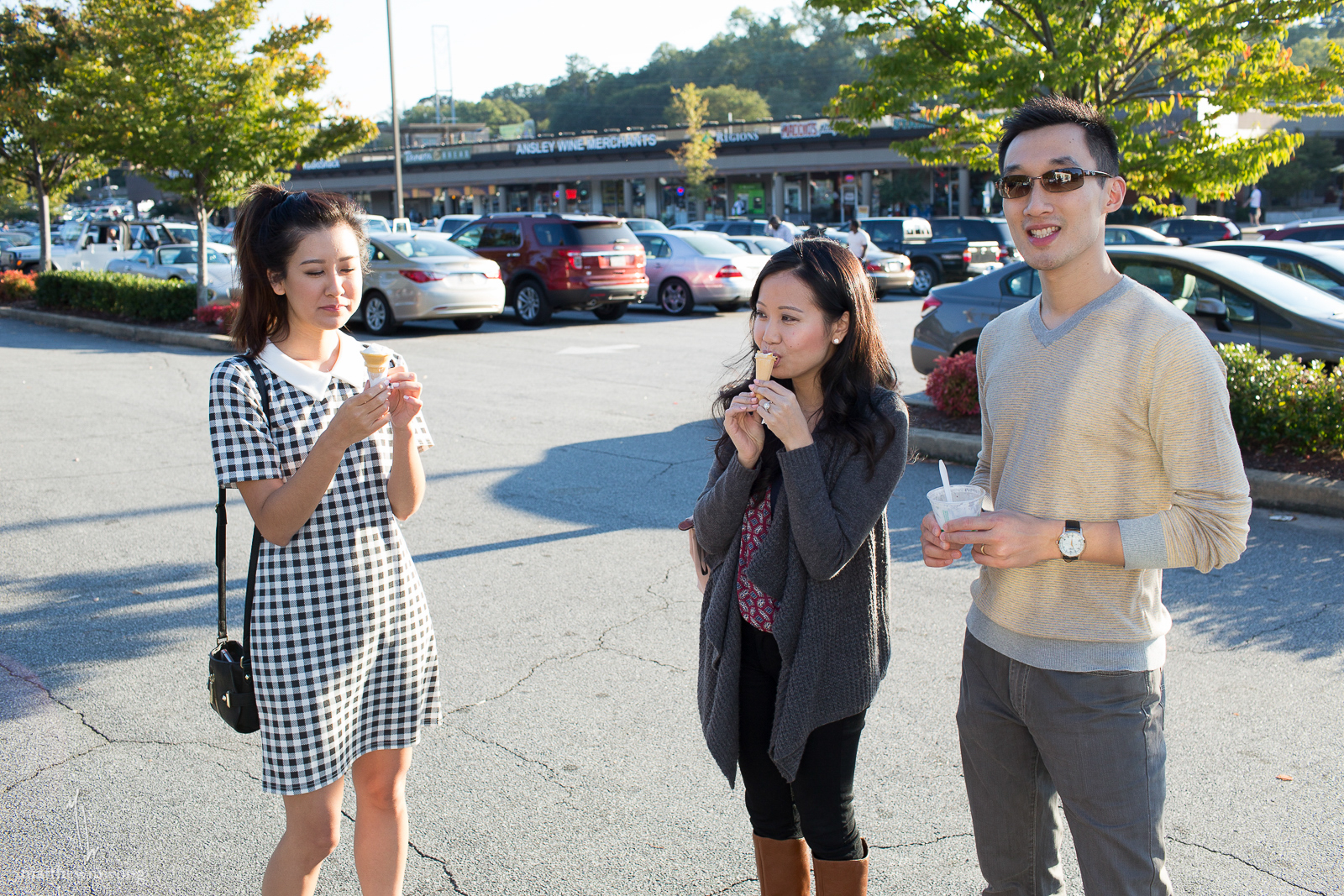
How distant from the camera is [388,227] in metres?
32.5

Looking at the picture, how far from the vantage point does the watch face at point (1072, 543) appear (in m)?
1.93

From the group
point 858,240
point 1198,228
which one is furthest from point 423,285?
point 1198,228

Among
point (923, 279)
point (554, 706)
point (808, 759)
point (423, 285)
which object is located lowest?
point (554, 706)

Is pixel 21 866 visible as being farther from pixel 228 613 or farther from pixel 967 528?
pixel 967 528

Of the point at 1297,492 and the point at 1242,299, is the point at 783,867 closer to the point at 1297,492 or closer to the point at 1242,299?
the point at 1297,492

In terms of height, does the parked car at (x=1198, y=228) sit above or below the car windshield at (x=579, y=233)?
above

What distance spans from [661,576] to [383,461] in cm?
307

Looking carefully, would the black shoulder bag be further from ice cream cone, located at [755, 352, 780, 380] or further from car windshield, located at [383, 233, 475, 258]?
car windshield, located at [383, 233, 475, 258]

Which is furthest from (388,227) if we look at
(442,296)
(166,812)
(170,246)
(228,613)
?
(166,812)

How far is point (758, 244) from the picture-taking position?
2369 cm

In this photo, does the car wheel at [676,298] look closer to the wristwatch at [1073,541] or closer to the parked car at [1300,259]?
the parked car at [1300,259]

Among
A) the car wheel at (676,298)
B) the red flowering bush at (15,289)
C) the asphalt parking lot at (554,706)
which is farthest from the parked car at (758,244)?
the asphalt parking lot at (554,706)

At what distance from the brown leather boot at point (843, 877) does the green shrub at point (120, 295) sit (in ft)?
51.1

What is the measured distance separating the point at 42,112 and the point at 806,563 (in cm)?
2161
